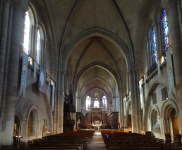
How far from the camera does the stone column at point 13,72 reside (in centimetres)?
→ 1127

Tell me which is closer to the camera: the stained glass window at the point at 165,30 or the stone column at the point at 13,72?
the stone column at the point at 13,72

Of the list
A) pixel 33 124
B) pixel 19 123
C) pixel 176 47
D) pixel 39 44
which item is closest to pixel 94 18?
pixel 39 44

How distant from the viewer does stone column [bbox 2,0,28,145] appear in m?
11.3

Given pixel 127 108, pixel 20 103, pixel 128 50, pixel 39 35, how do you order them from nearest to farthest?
1. pixel 20 103
2. pixel 39 35
3. pixel 128 50
4. pixel 127 108

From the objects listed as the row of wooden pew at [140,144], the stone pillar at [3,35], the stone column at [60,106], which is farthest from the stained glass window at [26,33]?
the row of wooden pew at [140,144]

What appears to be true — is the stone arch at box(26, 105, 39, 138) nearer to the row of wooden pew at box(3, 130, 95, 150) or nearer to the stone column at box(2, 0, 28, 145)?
the row of wooden pew at box(3, 130, 95, 150)

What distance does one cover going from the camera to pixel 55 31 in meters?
23.9

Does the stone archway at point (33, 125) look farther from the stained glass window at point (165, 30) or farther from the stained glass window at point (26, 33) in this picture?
the stained glass window at point (165, 30)

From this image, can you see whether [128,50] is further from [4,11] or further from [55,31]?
[4,11]

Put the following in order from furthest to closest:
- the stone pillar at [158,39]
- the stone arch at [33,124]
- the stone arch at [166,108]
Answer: the stone pillar at [158,39] → the stone arch at [33,124] → the stone arch at [166,108]

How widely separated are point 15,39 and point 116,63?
2401cm

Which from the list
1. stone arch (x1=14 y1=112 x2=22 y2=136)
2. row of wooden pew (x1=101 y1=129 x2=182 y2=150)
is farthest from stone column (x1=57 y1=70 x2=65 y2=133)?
row of wooden pew (x1=101 y1=129 x2=182 y2=150)

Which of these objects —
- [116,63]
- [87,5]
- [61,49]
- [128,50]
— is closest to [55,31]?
[61,49]

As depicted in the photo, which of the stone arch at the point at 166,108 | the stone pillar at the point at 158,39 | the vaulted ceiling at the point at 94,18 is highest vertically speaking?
the vaulted ceiling at the point at 94,18
